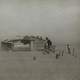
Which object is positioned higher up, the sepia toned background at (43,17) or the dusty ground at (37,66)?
the sepia toned background at (43,17)

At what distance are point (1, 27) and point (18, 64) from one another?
413mm

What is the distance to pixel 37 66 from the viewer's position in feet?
5.78

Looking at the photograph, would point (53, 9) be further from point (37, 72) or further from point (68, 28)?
point (37, 72)

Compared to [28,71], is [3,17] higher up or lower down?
higher up

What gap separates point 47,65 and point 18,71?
297 millimetres

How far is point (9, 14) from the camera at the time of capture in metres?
1.79

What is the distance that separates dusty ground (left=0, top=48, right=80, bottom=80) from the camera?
1.74m

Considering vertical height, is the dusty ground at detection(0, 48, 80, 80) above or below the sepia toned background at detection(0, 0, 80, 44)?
below

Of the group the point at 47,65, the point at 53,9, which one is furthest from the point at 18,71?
the point at 53,9

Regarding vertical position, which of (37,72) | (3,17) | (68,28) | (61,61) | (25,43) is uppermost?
(3,17)

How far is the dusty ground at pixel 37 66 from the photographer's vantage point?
1744 mm

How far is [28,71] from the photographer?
1.75 m

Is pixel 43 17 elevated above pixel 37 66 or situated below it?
above

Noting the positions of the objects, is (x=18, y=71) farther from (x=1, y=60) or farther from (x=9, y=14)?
(x=9, y=14)
